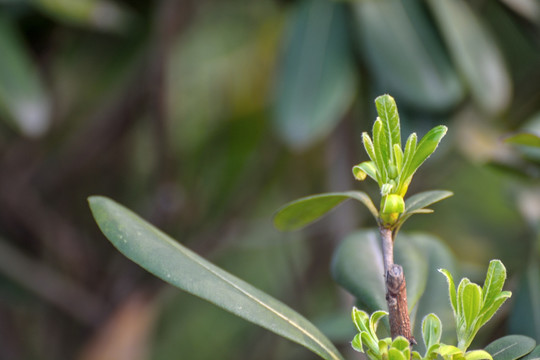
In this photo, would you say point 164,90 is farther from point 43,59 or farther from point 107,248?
point 107,248

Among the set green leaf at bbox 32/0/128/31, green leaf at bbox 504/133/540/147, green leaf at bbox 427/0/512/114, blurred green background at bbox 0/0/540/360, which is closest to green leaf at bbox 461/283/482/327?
green leaf at bbox 504/133/540/147

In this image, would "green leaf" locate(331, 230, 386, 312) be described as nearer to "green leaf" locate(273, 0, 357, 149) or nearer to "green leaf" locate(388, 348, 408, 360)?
"green leaf" locate(388, 348, 408, 360)

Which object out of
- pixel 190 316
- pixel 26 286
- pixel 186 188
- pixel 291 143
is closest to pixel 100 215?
pixel 291 143

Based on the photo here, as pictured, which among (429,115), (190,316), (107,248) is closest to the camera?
(429,115)

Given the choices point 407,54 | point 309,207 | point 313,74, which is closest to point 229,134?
point 313,74

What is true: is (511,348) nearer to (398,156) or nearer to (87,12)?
(398,156)

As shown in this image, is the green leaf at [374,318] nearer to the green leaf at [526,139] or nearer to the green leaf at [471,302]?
the green leaf at [471,302]

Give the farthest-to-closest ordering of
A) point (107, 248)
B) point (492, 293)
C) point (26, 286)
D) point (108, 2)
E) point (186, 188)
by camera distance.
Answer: point (107, 248) → point (186, 188) → point (26, 286) → point (108, 2) → point (492, 293)
